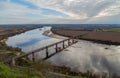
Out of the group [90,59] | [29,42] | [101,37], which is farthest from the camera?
[101,37]

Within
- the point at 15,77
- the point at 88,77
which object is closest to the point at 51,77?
the point at 15,77

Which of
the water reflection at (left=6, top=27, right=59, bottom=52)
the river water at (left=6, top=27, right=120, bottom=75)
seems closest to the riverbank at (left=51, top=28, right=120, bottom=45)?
the water reflection at (left=6, top=27, right=59, bottom=52)

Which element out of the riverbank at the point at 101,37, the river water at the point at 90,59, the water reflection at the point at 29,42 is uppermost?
the river water at the point at 90,59

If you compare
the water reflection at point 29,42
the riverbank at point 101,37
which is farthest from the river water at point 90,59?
the riverbank at point 101,37

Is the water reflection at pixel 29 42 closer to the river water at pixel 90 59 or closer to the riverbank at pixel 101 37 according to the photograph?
the river water at pixel 90 59

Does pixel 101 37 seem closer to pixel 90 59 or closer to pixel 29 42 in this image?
pixel 29 42

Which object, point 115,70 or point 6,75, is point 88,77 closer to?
point 115,70

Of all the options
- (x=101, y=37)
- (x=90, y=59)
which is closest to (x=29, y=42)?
(x=101, y=37)

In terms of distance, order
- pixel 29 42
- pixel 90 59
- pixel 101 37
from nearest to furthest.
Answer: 1. pixel 90 59
2. pixel 29 42
3. pixel 101 37

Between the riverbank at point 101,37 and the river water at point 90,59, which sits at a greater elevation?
the river water at point 90,59

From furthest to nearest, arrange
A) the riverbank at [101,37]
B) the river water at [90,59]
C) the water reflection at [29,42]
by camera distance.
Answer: the riverbank at [101,37], the water reflection at [29,42], the river water at [90,59]

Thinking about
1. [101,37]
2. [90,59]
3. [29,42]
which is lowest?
[29,42]
